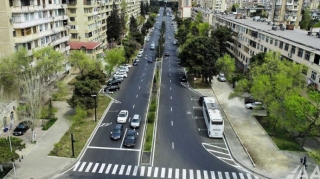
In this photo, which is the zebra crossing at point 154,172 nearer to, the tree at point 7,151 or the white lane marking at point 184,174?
the white lane marking at point 184,174

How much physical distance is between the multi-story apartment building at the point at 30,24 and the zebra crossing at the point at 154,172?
78.5 ft

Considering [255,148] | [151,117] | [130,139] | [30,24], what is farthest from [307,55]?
[30,24]

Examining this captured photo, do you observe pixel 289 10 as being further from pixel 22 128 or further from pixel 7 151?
pixel 7 151

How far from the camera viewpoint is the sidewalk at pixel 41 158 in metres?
31.5

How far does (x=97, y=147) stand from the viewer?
3759 cm

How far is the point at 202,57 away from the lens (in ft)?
201

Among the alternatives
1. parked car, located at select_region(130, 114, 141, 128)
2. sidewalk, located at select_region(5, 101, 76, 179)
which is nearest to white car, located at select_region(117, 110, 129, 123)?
parked car, located at select_region(130, 114, 141, 128)

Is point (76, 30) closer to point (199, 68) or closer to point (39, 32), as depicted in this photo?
point (39, 32)

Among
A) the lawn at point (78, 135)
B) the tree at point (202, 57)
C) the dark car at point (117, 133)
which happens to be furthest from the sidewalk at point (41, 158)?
the tree at point (202, 57)

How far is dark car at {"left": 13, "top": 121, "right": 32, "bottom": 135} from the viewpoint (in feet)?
130

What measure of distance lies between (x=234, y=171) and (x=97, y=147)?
1682 centimetres

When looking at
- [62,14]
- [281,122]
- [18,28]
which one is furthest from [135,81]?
[281,122]

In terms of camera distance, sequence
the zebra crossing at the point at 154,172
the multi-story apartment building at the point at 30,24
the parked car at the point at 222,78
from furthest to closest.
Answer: the parked car at the point at 222,78 < the multi-story apartment building at the point at 30,24 < the zebra crossing at the point at 154,172

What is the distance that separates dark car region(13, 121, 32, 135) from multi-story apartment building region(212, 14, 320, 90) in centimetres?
4082
